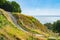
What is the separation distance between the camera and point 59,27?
287ft

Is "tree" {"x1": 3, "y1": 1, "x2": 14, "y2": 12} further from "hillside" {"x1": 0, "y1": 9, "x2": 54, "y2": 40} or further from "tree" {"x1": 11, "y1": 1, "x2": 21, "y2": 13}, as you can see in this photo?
"hillside" {"x1": 0, "y1": 9, "x2": 54, "y2": 40}

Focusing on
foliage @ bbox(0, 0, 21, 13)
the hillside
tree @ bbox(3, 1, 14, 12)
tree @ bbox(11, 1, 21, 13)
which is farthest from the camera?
tree @ bbox(11, 1, 21, 13)

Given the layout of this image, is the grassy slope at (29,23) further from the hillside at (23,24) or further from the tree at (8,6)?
the tree at (8,6)

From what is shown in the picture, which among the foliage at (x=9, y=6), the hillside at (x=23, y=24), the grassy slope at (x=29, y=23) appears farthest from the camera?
the foliage at (x=9, y=6)

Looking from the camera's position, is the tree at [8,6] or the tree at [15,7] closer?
the tree at [8,6]

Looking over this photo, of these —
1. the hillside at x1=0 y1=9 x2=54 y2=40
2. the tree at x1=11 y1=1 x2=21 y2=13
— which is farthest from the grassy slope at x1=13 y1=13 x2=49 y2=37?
the tree at x1=11 y1=1 x2=21 y2=13

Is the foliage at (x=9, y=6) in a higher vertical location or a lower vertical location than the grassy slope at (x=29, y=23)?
higher

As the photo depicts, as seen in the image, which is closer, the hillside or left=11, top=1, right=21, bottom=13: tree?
the hillside

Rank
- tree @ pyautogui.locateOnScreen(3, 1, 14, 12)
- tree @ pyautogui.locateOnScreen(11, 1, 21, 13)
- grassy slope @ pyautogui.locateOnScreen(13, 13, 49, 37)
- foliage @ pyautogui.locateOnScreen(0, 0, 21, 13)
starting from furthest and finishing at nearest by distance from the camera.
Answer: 1. tree @ pyautogui.locateOnScreen(11, 1, 21, 13)
2. tree @ pyautogui.locateOnScreen(3, 1, 14, 12)
3. foliage @ pyautogui.locateOnScreen(0, 0, 21, 13)
4. grassy slope @ pyautogui.locateOnScreen(13, 13, 49, 37)

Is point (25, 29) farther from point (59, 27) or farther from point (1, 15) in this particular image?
point (59, 27)

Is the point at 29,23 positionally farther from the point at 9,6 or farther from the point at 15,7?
the point at 15,7

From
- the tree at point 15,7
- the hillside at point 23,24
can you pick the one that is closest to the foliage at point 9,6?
the tree at point 15,7

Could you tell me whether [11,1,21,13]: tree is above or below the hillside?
above

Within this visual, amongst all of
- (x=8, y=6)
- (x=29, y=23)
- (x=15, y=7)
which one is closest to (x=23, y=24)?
(x=29, y=23)
